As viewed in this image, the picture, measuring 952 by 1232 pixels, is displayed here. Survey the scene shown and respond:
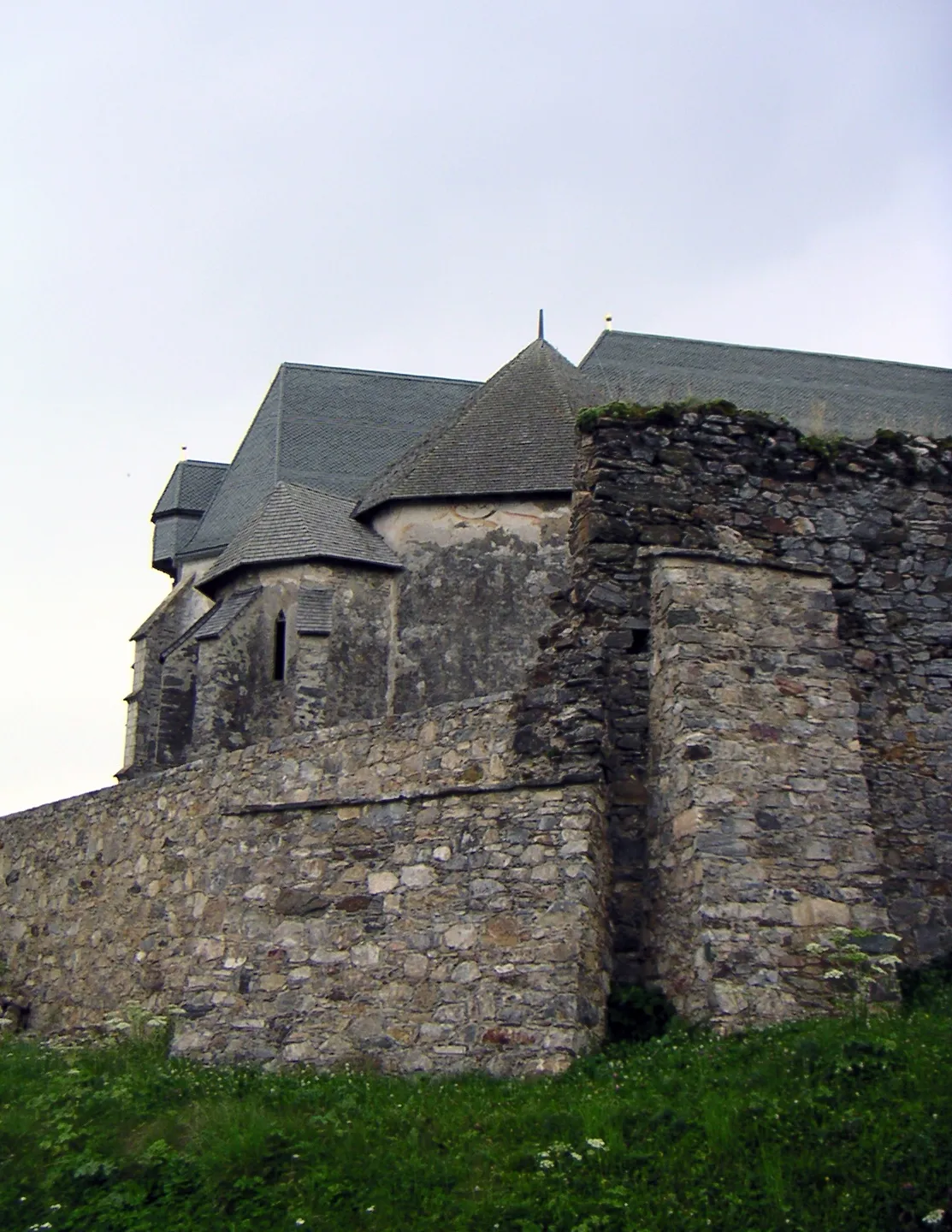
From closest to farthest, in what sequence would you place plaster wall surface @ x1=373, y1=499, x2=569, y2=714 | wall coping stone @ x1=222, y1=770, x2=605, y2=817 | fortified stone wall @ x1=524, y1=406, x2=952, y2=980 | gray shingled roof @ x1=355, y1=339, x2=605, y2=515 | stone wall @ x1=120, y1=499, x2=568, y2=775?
wall coping stone @ x1=222, y1=770, x2=605, y2=817
fortified stone wall @ x1=524, y1=406, x2=952, y2=980
plaster wall surface @ x1=373, y1=499, x2=569, y2=714
stone wall @ x1=120, y1=499, x2=568, y2=775
gray shingled roof @ x1=355, y1=339, x2=605, y2=515

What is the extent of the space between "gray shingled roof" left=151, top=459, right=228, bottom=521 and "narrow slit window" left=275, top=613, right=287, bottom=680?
1017 centimetres

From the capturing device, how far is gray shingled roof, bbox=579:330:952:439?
24500 millimetres

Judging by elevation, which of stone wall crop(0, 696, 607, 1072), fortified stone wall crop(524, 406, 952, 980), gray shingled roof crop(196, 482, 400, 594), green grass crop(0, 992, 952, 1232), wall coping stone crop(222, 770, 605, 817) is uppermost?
gray shingled roof crop(196, 482, 400, 594)

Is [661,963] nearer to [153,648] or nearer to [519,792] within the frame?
[519,792]

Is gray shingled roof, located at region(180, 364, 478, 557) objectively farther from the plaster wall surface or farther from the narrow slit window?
the plaster wall surface

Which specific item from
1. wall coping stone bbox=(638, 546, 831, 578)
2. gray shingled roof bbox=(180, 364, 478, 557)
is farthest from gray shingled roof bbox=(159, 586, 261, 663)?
→ wall coping stone bbox=(638, 546, 831, 578)

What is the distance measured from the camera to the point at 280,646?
21.5 meters

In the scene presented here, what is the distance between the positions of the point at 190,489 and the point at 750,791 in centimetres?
2424

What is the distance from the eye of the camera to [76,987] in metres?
14.0

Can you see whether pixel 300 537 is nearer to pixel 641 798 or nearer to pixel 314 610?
pixel 314 610

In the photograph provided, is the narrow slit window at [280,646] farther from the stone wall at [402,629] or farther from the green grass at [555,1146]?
the green grass at [555,1146]

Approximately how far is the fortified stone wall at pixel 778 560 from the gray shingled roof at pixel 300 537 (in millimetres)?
10733

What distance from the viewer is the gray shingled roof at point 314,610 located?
21047 millimetres

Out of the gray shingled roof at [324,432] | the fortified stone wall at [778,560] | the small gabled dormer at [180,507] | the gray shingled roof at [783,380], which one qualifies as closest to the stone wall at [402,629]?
the gray shingled roof at [324,432]
